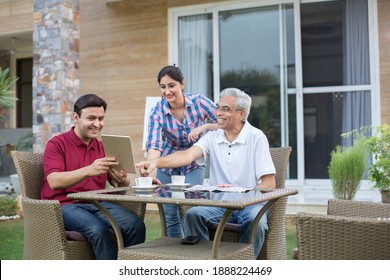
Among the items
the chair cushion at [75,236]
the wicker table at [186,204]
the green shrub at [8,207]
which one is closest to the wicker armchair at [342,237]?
the wicker table at [186,204]

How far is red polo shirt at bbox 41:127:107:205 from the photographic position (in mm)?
2904

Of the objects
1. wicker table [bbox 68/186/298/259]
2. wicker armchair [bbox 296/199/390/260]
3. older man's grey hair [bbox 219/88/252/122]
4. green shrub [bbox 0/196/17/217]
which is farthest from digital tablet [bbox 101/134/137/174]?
green shrub [bbox 0/196/17/217]

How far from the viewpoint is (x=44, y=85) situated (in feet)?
21.7

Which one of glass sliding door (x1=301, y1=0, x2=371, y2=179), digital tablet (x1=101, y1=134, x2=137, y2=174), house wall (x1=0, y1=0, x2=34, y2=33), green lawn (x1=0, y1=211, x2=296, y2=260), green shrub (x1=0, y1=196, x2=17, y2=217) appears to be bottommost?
green lawn (x1=0, y1=211, x2=296, y2=260)

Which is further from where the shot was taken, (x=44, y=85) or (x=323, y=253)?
(x=44, y=85)

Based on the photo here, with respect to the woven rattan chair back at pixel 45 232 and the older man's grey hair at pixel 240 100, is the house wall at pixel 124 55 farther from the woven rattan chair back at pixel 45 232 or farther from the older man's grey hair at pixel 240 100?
the woven rattan chair back at pixel 45 232

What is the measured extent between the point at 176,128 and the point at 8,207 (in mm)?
3754

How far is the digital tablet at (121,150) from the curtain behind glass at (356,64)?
15.3 ft

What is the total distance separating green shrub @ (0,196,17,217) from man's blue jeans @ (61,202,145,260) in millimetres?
3841

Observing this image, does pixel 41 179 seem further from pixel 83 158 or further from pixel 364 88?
pixel 364 88

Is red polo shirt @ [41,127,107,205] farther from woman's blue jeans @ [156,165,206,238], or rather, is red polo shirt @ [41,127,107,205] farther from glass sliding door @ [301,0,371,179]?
glass sliding door @ [301,0,371,179]

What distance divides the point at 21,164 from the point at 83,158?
36 centimetres

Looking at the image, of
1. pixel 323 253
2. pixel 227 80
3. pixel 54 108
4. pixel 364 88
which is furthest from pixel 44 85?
pixel 323 253

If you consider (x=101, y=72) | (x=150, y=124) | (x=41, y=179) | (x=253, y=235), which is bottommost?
(x=253, y=235)
